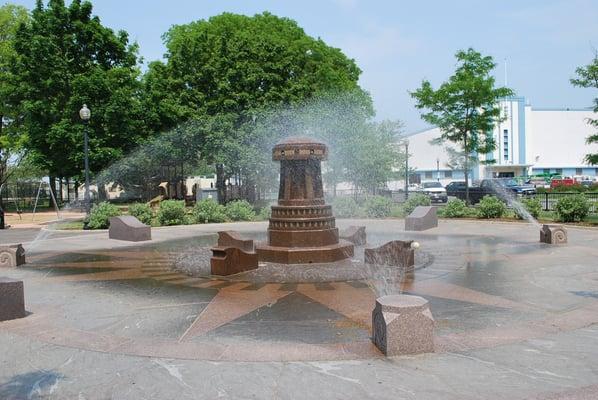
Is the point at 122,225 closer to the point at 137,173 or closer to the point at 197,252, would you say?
the point at 197,252

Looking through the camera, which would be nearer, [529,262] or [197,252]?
[529,262]

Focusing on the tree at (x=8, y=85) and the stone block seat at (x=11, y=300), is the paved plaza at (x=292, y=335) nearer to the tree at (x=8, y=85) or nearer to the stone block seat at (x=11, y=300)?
the stone block seat at (x=11, y=300)

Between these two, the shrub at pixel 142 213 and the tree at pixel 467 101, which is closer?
the shrub at pixel 142 213

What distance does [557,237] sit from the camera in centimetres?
1435

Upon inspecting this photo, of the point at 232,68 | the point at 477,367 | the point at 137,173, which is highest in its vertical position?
the point at 232,68

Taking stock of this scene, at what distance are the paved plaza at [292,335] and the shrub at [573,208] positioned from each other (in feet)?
30.6

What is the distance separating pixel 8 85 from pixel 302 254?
34261mm

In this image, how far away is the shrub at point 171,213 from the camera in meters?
22.7

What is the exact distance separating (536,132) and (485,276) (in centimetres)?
8023

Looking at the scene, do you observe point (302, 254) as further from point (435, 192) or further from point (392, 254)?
point (435, 192)

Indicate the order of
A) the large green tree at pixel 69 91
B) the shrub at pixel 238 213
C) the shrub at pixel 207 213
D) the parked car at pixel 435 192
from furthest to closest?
the parked car at pixel 435 192, the large green tree at pixel 69 91, the shrub at pixel 238 213, the shrub at pixel 207 213

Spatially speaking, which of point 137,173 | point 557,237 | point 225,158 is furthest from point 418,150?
point 557,237

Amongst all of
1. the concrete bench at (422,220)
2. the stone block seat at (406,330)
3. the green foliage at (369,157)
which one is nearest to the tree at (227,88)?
the green foliage at (369,157)

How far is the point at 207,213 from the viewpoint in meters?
23.5
